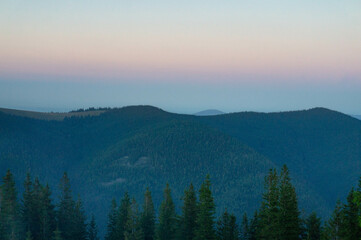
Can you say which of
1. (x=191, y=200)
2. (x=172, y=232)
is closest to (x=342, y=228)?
(x=191, y=200)

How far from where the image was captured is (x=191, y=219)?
158ft

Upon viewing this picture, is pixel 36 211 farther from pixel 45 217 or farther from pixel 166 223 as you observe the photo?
→ pixel 166 223

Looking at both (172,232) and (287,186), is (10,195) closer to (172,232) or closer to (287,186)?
(172,232)

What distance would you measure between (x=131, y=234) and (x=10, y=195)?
17636 millimetres

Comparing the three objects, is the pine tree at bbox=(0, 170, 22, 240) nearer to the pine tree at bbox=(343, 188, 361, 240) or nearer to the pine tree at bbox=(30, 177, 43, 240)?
the pine tree at bbox=(30, 177, 43, 240)

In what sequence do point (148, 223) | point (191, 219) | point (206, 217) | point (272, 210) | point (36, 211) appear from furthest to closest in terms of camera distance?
point (148, 223) < point (36, 211) < point (191, 219) < point (206, 217) < point (272, 210)

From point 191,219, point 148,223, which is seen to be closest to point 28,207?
point 148,223

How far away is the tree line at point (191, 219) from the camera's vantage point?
37.3m

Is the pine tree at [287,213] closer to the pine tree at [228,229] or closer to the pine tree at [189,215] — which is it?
the pine tree at [228,229]

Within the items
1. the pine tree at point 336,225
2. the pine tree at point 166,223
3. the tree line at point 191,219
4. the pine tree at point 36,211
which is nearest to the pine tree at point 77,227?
the tree line at point 191,219

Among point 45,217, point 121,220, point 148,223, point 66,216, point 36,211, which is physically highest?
point 36,211

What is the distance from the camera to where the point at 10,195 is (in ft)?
173

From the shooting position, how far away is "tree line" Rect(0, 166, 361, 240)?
37.3 m

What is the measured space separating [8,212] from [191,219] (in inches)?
1005
